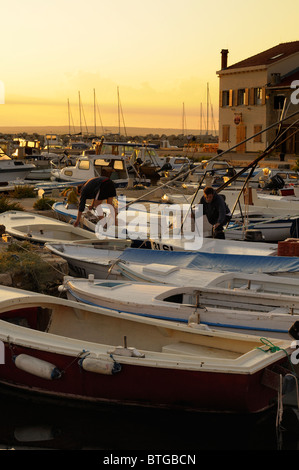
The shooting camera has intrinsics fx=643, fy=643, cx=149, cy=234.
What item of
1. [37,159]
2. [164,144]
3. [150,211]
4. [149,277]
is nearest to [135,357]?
[149,277]

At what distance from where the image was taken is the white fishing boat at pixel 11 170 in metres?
28.5

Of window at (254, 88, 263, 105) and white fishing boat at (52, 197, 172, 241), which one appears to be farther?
window at (254, 88, 263, 105)

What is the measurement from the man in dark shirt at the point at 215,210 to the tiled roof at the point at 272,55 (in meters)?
32.9

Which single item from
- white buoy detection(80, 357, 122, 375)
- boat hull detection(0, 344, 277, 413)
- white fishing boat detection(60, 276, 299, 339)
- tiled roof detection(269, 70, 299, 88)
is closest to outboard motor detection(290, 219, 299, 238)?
white fishing boat detection(60, 276, 299, 339)

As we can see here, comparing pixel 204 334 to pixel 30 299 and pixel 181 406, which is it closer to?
pixel 181 406

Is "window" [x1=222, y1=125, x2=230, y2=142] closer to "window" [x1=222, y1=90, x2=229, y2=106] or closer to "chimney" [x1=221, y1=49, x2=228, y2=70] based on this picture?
"window" [x1=222, y1=90, x2=229, y2=106]

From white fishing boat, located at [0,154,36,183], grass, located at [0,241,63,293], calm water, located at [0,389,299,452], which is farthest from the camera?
white fishing boat, located at [0,154,36,183]

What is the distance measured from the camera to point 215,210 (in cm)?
1254

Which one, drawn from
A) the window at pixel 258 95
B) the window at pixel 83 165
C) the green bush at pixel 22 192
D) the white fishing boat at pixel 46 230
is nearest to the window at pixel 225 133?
the window at pixel 258 95

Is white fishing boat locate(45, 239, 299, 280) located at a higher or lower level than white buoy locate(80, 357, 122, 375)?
higher

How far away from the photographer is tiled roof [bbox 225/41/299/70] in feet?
143

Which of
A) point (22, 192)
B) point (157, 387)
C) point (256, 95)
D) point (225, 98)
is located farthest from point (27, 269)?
point (225, 98)

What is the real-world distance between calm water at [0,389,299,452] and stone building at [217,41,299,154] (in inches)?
1407

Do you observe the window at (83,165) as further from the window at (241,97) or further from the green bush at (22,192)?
the window at (241,97)
